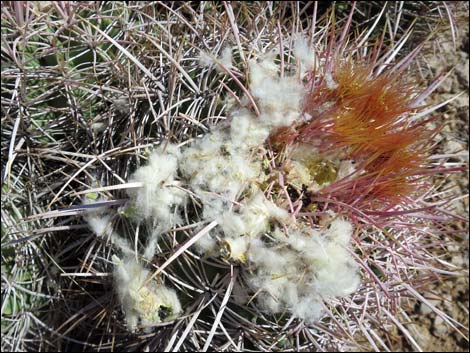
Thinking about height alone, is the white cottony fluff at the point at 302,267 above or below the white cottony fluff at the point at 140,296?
above

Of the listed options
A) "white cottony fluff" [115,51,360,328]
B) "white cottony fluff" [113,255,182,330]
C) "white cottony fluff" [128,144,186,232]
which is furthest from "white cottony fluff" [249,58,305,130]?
"white cottony fluff" [113,255,182,330]

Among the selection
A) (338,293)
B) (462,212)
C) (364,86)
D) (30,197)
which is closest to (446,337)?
(462,212)

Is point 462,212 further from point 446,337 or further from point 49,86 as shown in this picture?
point 49,86

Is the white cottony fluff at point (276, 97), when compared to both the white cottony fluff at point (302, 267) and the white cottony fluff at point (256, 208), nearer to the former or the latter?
the white cottony fluff at point (256, 208)

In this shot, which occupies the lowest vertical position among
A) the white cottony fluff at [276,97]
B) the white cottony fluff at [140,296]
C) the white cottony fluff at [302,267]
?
the white cottony fluff at [140,296]

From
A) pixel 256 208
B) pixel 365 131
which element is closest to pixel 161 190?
pixel 256 208

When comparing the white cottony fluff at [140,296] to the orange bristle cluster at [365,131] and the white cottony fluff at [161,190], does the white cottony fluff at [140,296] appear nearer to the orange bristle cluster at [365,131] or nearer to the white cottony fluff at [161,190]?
the white cottony fluff at [161,190]

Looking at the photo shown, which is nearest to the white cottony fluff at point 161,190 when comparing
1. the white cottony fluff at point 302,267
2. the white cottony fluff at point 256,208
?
the white cottony fluff at point 256,208

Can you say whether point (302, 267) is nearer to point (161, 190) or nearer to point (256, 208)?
point (256, 208)

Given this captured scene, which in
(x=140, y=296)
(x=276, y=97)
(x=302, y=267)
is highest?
(x=276, y=97)

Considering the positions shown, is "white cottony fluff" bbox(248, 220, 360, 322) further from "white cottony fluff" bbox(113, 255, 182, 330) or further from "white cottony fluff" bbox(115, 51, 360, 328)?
"white cottony fluff" bbox(113, 255, 182, 330)
